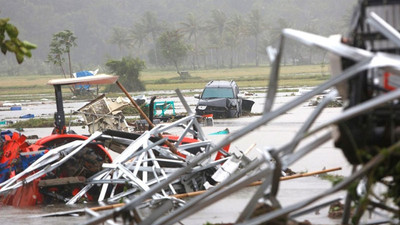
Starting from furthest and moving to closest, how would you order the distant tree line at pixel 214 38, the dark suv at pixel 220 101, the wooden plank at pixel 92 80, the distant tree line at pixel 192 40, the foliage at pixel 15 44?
the distant tree line at pixel 214 38 < the distant tree line at pixel 192 40 < the dark suv at pixel 220 101 < the wooden plank at pixel 92 80 < the foliage at pixel 15 44

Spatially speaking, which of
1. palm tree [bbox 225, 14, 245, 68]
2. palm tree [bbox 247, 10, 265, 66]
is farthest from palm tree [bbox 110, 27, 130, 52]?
palm tree [bbox 247, 10, 265, 66]

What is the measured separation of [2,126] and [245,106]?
12.4 meters

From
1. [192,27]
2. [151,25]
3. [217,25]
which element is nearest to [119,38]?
[151,25]

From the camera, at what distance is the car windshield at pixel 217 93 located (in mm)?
38188

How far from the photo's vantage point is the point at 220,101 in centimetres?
3700

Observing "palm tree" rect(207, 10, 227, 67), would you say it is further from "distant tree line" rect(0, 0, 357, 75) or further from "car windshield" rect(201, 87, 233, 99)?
"car windshield" rect(201, 87, 233, 99)

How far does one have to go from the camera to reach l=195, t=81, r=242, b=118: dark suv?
36.7m

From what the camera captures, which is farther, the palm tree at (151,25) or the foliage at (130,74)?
the palm tree at (151,25)

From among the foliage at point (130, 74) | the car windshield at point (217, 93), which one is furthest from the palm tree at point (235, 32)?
the car windshield at point (217, 93)

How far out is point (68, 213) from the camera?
37.4 ft

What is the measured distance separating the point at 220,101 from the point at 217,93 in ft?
5.02

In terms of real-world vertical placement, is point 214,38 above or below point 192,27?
below

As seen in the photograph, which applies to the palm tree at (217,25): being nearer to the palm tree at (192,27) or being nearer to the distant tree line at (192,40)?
the distant tree line at (192,40)

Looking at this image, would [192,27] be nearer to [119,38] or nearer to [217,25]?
[217,25]
